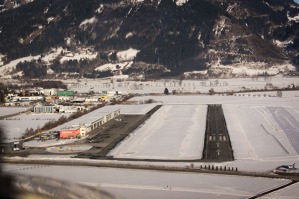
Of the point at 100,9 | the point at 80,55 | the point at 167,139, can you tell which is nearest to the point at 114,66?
the point at 80,55

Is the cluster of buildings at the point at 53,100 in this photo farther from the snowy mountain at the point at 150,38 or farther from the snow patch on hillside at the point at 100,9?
the snow patch on hillside at the point at 100,9

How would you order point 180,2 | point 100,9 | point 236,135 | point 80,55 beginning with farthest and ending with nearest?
point 100,9 → point 180,2 → point 80,55 → point 236,135

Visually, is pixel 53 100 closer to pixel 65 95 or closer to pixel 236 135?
pixel 65 95

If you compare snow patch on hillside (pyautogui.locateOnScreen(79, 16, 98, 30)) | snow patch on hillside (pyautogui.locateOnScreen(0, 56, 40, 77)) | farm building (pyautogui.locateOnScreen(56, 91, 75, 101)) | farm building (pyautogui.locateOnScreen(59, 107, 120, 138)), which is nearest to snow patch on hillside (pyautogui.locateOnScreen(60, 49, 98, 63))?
snow patch on hillside (pyautogui.locateOnScreen(0, 56, 40, 77))

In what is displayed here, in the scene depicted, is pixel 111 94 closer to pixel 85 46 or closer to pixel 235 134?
pixel 235 134

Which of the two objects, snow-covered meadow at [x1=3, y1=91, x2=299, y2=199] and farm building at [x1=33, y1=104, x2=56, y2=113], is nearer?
snow-covered meadow at [x1=3, y1=91, x2=299, y2=199]

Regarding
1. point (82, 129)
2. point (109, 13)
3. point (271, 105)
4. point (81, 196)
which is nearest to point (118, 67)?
point (109, 13)

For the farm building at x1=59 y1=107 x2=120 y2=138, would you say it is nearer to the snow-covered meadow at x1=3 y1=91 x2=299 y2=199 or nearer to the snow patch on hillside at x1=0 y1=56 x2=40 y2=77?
the snow-covered meadow at x1=3 y1=91 x2=299 y2=199
